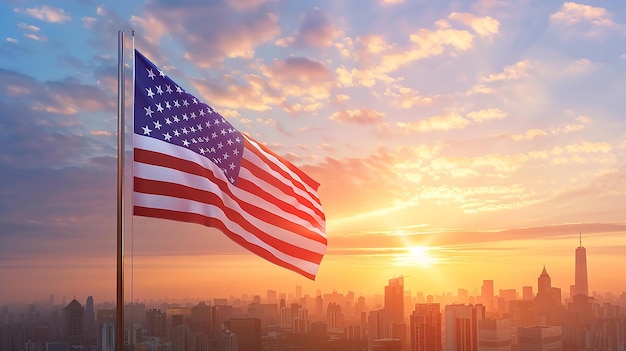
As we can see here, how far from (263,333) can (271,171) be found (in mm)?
36851

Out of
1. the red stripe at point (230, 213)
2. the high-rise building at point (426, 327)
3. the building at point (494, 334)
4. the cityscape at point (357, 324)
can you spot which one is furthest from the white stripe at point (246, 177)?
the building at point (494, 334)

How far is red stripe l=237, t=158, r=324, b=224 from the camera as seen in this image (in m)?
10.1

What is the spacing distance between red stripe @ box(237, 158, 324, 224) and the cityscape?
20271mm

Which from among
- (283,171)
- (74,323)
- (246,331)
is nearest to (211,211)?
(283,171)

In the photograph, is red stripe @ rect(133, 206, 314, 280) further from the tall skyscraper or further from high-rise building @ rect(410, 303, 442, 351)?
the tall skyscraper

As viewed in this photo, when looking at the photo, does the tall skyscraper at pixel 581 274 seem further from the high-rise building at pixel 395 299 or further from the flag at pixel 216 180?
the flag at pixel 216 180

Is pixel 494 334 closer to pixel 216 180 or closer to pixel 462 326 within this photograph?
pixel 462 326

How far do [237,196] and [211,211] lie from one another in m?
0.70

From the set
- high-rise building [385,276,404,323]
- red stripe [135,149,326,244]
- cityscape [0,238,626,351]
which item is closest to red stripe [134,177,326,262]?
red stripe [135,149,326,244]

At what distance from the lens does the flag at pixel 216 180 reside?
8953 millimetres

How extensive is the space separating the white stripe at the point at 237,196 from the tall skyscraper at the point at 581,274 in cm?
6192

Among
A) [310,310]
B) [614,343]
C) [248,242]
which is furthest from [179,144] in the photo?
[614,343]

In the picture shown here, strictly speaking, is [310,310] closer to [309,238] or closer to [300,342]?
[300,342]

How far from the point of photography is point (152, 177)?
884 centimetres
